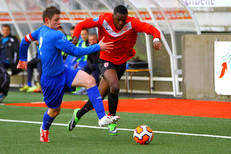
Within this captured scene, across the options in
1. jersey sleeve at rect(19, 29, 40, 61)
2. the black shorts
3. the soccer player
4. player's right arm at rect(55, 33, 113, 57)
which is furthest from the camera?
the black shorts

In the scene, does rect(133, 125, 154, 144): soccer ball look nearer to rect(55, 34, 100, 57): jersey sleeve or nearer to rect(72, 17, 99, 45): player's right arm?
rect(55, 34, 100, 57): jersey sleeve

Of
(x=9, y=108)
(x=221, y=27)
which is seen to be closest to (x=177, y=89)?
(x=221, y=27)

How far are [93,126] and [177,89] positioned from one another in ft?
24.4

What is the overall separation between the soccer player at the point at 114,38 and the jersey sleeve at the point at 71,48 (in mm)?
1013

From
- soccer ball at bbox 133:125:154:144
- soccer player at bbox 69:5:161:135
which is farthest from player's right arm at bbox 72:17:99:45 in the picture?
soccer ball at bbox 133:125:154:144

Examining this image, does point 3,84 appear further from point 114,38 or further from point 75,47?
point 75,47

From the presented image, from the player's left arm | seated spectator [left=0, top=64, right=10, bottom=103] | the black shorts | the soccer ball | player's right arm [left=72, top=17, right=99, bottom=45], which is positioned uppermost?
player's right arm [left=72, top=17, right=99, bottom=45]

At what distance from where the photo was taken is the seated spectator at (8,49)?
1709cm

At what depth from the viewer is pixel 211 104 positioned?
45.4ft

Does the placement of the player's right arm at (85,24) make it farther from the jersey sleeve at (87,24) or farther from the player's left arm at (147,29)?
the player's left arm at (147,29)

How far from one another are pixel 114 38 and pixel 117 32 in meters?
0.11

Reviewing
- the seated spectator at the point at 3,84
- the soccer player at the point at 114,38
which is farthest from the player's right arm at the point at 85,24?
the seated spectator at the point at 3,84

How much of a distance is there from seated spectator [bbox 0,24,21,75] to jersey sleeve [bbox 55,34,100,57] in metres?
9.46

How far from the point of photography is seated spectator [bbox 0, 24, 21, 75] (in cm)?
1709
